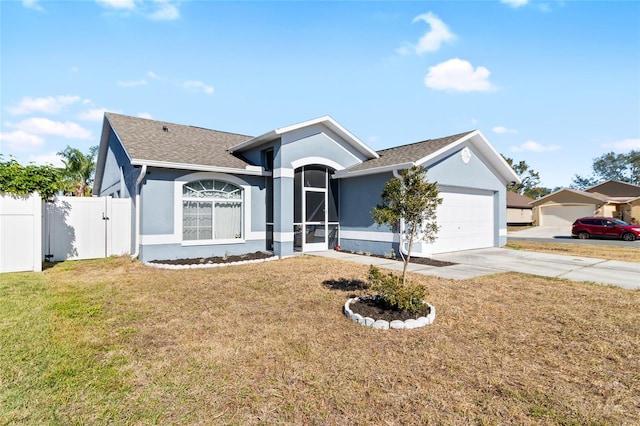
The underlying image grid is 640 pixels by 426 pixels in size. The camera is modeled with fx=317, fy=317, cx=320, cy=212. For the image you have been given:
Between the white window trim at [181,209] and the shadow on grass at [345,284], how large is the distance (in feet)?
18.4

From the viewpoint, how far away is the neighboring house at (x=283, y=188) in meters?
11.1

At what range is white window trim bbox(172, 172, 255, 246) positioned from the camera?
11.1 metres

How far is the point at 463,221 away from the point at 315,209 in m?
6.46

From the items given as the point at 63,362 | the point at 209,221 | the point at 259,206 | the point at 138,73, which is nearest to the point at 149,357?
the point at 63,362

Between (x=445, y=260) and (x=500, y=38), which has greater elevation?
(x=500, y=38)

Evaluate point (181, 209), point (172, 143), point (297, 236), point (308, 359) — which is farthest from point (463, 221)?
point (172, 143)

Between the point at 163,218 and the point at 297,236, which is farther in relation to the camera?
the point at 297,236

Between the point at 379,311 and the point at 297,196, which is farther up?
the point at 297,196

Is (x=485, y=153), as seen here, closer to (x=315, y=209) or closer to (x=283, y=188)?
(x=315, y=209)

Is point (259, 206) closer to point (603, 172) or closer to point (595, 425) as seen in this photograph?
point (595, 425)

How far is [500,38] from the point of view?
10.1m

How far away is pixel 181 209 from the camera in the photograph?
36.5ft

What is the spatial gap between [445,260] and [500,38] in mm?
7421

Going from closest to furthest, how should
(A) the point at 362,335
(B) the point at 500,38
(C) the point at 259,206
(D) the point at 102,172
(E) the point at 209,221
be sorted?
(A) the point at 362,335
(B) the point at 500,38
(E) the point at 209,221
(C) the point at 259,206
(D) the point at 102,172
